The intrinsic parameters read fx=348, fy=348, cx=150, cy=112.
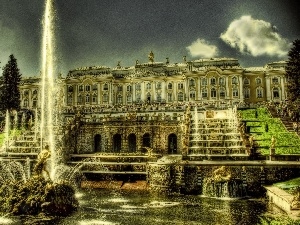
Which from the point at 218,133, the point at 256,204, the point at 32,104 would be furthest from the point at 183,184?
the point at 32,104

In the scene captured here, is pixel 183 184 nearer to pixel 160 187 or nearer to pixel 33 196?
pixel 160 187

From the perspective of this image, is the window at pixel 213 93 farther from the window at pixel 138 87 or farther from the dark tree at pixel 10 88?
the dark tree at pixel 10 88

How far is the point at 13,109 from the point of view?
5609cm

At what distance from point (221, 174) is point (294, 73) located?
22444 mm

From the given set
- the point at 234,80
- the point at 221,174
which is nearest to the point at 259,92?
the point at 234,80

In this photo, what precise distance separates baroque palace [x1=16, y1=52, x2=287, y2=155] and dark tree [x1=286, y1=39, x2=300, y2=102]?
25.4 ft

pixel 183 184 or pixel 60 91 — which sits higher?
pixel 60 91

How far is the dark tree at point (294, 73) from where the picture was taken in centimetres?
4178

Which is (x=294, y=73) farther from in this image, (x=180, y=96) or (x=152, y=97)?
(x=152, y=97)

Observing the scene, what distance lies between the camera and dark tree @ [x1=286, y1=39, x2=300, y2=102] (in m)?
41.8

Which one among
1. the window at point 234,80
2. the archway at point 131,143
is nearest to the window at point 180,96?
the window at point 234,80

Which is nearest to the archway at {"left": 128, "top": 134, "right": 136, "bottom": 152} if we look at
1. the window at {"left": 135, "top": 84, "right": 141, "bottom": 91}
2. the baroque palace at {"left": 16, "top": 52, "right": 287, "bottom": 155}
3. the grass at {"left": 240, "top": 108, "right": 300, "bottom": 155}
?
the baroque palace at {"left": 16, "top": 52, "right": 287, "bottom": 155}

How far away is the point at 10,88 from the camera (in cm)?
5575

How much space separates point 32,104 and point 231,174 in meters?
63.7
